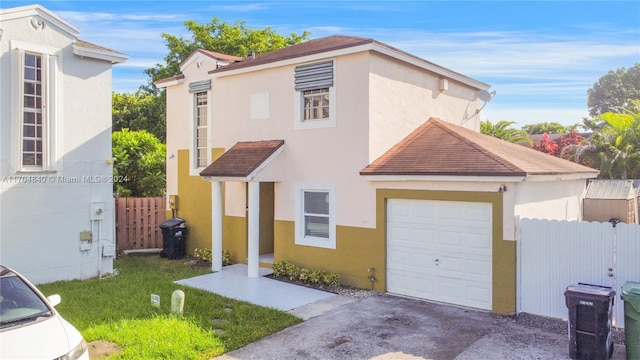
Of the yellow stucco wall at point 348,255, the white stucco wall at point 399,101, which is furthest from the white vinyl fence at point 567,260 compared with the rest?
the white stucco wall at point 399,101

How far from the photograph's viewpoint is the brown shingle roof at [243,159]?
40.0 feet

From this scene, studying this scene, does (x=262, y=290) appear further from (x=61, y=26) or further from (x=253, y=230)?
(x=61, y=26)

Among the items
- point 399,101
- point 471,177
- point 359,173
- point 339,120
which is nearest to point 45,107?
point 339,120

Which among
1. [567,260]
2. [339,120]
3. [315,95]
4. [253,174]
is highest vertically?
[315,95]

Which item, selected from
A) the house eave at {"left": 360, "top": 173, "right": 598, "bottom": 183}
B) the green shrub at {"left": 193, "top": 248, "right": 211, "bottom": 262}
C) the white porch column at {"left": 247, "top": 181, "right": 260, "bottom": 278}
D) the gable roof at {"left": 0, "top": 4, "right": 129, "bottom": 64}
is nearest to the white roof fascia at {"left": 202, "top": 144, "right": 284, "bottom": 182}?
the white porch column at {"left": 247, "top": 181, "right": 260, "bottom": 278}

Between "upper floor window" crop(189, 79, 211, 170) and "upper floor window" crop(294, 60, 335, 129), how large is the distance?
13.1 feet

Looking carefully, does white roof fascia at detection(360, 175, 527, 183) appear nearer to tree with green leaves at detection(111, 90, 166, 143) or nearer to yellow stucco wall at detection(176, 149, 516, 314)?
yellow stucco wall at detection(176, 149, 516, 314)

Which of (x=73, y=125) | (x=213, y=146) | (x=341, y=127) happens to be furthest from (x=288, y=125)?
(x=73, y=125)

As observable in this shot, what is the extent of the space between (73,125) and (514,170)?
10.5 meters

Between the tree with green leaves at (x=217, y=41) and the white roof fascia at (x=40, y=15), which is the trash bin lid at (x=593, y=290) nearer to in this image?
the white roof fascia at (x=40, y=15)

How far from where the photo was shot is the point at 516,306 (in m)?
8.97

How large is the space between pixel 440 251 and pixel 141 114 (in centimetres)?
2649

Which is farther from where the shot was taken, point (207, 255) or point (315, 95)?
point (207, 255)

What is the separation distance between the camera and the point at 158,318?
837cm
